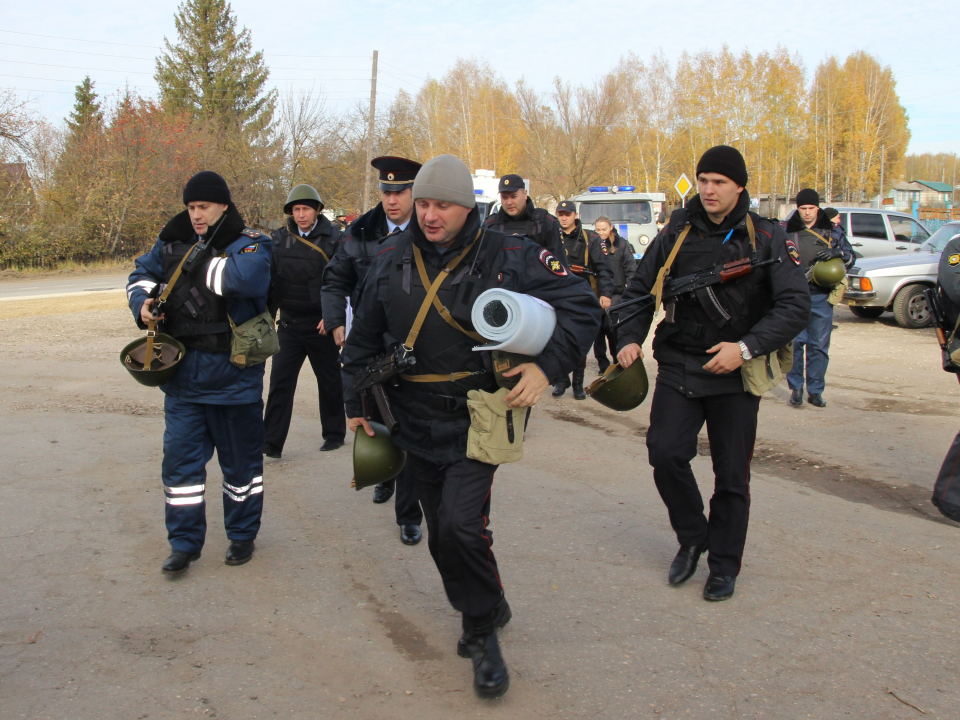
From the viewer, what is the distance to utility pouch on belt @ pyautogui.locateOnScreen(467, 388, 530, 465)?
9.41 feet

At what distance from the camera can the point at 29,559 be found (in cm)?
412

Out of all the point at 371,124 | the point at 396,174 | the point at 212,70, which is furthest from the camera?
the point at 212,70

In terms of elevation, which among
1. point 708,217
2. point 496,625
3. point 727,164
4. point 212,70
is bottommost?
point 496,625

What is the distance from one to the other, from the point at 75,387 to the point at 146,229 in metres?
26.0

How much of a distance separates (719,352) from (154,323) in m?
2.76

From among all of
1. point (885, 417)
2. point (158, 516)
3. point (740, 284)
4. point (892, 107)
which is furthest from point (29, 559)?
point (892, 107)

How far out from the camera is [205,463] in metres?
4.13

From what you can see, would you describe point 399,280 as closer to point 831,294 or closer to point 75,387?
point 831,294

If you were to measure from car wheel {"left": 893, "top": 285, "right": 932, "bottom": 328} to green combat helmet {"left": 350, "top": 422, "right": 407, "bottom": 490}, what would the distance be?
12.3m

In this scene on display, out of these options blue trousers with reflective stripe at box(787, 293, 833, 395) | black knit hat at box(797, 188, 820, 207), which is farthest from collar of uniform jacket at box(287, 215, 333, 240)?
black knit hat at box(797, 188, 820, 207)

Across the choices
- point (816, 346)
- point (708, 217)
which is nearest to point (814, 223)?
point (816, 346)

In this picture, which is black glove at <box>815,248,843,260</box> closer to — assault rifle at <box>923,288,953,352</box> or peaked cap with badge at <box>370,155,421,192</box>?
assault rifle at <box>923,288,953,352</box>

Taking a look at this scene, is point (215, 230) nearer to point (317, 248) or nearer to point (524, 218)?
point (317, 248)

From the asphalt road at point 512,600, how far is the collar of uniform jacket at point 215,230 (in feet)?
5.54
